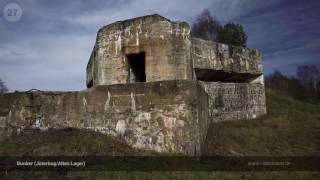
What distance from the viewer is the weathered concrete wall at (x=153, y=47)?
9453 millimetres

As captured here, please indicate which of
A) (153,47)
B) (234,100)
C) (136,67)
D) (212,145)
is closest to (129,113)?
(212,145)

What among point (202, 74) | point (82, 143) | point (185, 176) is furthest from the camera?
point (202, 74)

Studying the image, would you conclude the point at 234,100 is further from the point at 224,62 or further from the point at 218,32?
the point at 218,32

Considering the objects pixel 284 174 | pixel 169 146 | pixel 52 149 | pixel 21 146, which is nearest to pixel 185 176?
pixel 169 146

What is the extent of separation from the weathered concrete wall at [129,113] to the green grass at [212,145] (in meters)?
0.29

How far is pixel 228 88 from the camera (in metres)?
11.4

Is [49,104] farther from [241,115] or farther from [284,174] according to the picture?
[241,115]

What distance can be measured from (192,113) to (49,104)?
145 inches

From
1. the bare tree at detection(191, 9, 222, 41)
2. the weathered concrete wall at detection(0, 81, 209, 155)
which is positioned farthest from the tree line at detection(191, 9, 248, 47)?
the weathered concrete wall at detection(0, 81, 209, 155)

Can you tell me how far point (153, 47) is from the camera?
9.54 meters

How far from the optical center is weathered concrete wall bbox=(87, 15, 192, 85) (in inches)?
372

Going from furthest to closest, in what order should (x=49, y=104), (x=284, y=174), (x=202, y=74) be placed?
(x=202, y=74) < (x=49, y=104) < (x=284, y=174)

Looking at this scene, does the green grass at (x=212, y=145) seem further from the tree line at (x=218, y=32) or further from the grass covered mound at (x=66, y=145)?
the tree line at (x=218, y=32)

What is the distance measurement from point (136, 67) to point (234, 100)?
3.98 metres
